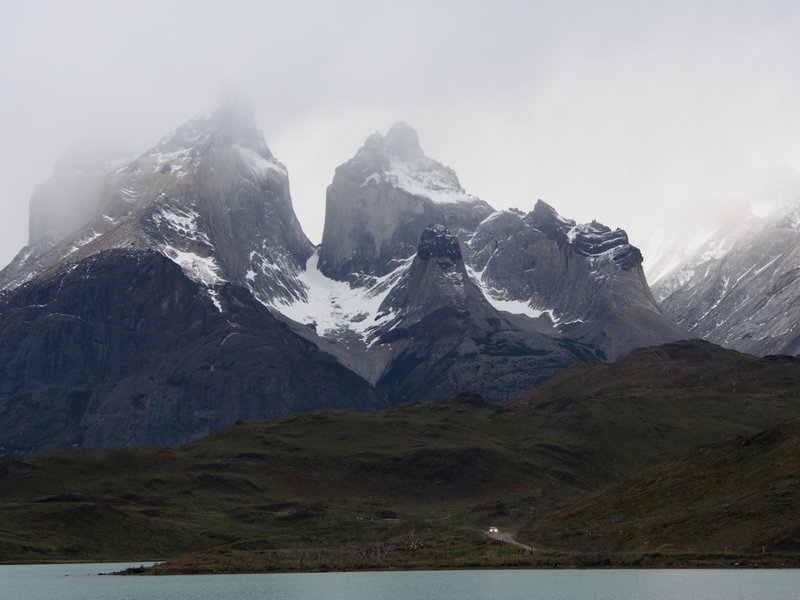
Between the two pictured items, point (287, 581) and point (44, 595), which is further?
point (287, 581)

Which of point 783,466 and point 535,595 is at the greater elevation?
point 783,466

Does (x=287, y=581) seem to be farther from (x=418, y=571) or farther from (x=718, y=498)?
(x=718, y=498)

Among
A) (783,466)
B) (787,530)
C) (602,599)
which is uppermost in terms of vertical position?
(783,466)

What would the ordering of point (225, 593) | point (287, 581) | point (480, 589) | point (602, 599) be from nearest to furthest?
point (602, 599) < point (480, 589) < point (225, 593) < point (287, 581)

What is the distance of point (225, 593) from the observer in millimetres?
165000

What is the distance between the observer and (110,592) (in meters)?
170

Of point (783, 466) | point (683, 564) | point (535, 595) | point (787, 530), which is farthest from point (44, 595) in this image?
point (783, 466)

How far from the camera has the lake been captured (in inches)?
5344

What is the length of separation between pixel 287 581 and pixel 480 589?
41223 mm

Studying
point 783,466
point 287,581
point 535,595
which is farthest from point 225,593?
point 783,466

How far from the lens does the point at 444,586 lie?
16000 cm

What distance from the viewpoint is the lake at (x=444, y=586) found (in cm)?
13575

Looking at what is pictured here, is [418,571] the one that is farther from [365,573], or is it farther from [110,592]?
[110,592]

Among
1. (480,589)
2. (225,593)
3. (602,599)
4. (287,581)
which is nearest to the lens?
(602,599)
